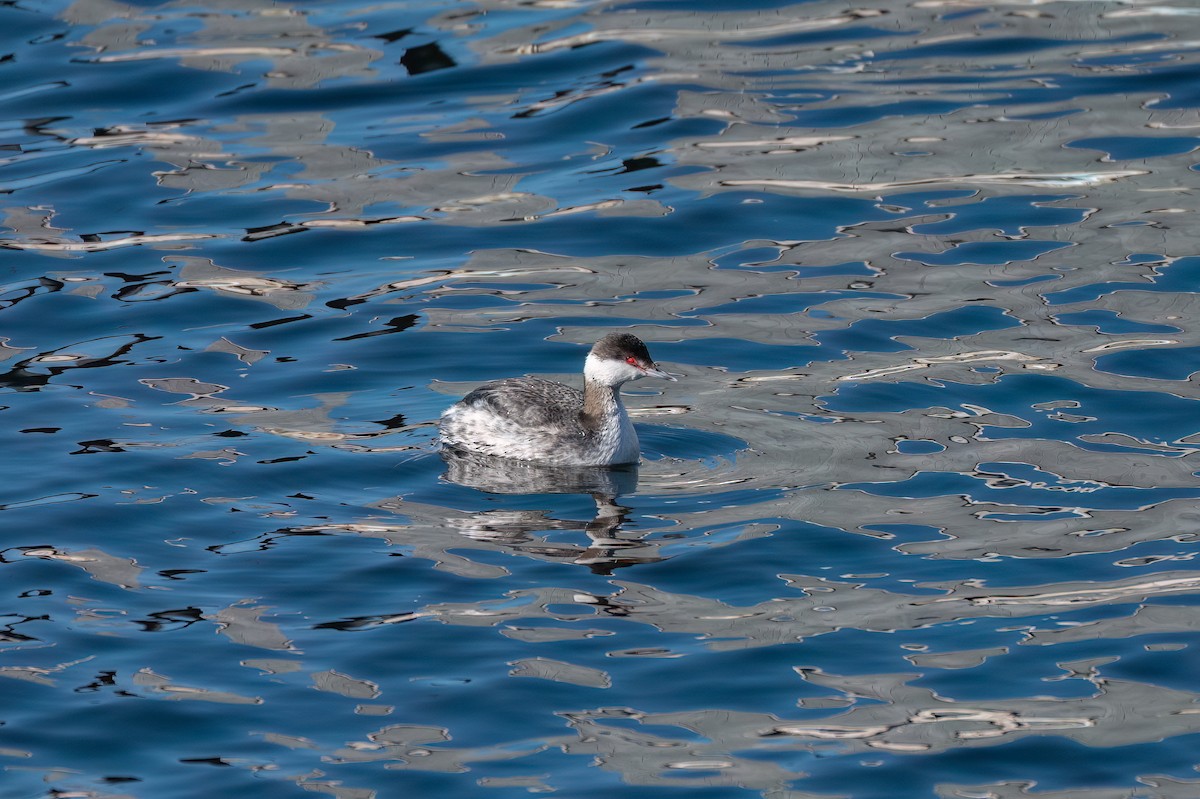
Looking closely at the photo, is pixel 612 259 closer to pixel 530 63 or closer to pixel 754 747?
pixel 530 63

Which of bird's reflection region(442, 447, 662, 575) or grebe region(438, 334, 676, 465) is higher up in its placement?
grebe region(438, 334, 676, 465)

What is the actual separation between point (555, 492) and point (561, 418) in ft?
2.26

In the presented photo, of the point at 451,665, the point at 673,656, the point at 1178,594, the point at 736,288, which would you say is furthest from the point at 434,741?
the point at 736,288

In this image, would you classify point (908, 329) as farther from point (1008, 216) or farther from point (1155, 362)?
point (1008, 216)

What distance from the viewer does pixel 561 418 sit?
12.4 meters

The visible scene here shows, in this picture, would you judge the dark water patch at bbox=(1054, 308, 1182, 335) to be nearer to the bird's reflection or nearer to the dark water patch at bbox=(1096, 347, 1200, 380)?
the dark water patch at bbox=(1096, 347, 1200, 380)

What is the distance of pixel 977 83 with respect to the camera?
65.7ft

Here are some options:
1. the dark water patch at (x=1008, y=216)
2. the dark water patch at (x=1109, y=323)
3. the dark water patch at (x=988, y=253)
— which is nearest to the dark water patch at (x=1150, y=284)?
the dark water patch at (x=1109, y=323)

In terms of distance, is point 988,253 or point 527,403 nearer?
point 527,403

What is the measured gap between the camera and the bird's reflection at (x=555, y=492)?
10664 mm

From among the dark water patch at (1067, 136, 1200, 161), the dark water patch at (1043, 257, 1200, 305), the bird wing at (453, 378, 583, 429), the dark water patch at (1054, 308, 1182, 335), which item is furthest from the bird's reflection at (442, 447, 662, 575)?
the dark water patch at (1067, 136, 1200, 161)

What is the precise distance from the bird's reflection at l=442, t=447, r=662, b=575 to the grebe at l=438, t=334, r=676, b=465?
0.31 ft

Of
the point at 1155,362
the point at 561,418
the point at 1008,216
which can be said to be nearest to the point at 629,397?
the point at 561,418

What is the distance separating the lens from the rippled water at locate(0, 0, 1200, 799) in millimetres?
8789
